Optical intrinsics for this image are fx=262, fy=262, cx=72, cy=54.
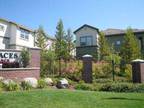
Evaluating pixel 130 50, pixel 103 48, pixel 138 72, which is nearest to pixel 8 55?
pixel 138 72

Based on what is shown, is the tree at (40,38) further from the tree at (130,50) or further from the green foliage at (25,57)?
the green foliage at (25,57)

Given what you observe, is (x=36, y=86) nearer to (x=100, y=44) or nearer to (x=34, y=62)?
(x=34, y=62)

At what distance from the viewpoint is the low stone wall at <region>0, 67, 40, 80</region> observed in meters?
20.0

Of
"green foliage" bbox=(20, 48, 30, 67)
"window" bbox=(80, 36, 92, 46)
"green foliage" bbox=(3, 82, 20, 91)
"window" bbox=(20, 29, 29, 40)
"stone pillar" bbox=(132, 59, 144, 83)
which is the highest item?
"window" bbox=(20, 29, 29, 40)

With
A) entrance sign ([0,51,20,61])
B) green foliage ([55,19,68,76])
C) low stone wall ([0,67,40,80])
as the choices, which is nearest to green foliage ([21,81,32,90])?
low stone wall ([0,67,40,80])

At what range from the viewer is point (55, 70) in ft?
99.8

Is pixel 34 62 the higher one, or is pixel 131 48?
pixel 131 48

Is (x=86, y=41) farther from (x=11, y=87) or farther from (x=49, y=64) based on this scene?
(x=11, y=87)

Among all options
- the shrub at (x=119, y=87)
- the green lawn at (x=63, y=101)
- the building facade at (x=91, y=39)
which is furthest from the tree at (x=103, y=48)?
the green lawn at (x=63, y=101)

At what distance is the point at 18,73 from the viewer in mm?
20688

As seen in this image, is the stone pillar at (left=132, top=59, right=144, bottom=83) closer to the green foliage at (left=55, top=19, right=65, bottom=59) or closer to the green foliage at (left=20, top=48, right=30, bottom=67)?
the green foliage at (left=20, top=48, right=30, bottom=67)

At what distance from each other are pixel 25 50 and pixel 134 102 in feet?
41.5

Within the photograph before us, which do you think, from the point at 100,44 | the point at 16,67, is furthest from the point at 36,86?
the point at 100,44

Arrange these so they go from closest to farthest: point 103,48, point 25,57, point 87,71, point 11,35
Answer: point 25,57 < point 87,71 < point 103,48 < point 11,35
